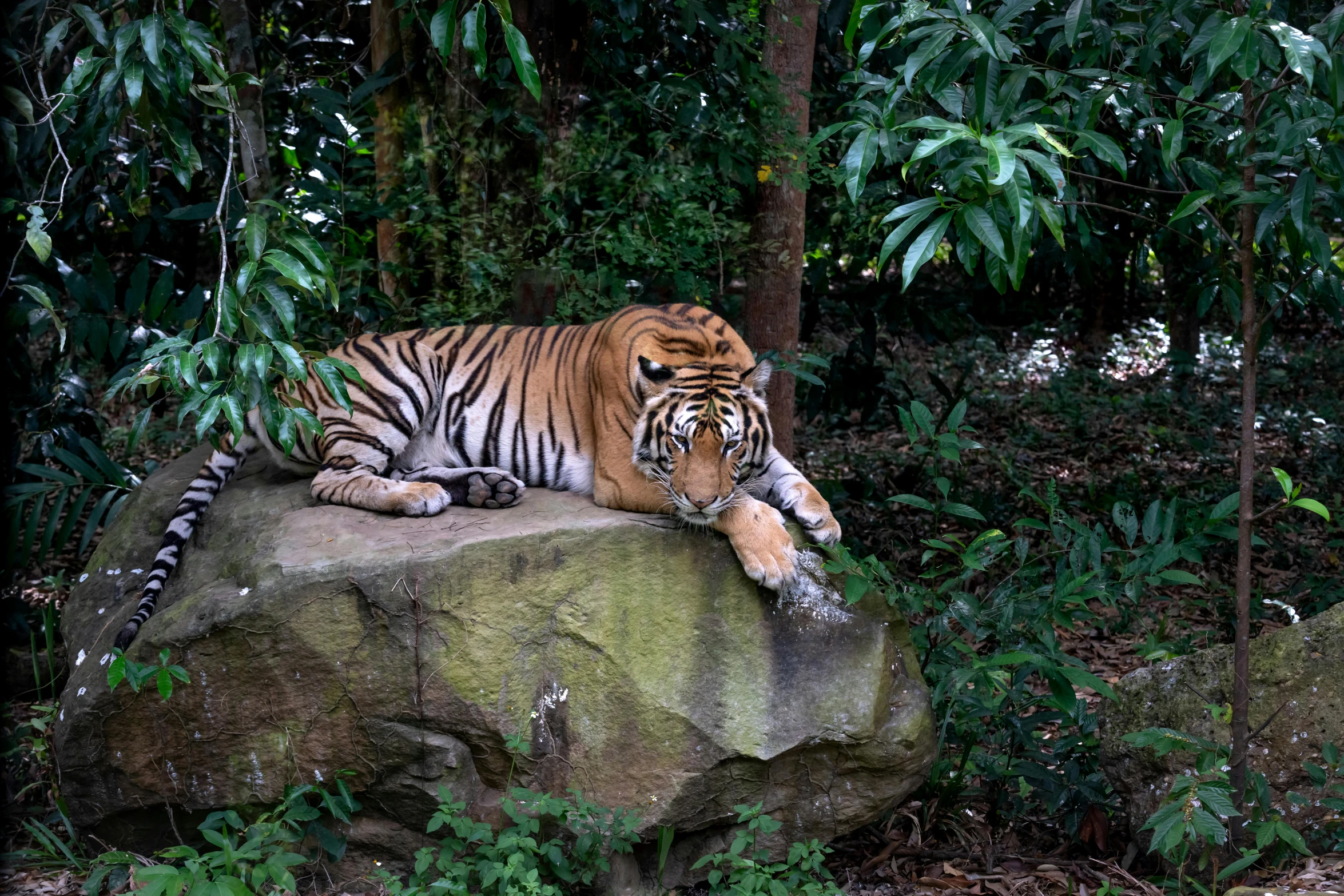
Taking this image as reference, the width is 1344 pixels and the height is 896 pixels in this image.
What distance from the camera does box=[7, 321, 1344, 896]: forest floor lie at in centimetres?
406

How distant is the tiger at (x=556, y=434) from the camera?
3949mm

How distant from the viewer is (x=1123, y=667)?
6.01 m

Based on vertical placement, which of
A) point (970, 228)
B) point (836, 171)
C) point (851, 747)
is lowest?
point (851, 747)

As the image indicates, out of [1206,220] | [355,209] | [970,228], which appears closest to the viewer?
[970,228]

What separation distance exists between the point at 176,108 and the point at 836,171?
9.06 ft

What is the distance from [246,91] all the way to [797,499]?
150 inches

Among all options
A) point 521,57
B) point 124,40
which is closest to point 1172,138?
point 521,57

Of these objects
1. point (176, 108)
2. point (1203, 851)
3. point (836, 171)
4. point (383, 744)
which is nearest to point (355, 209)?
point (176, 108)

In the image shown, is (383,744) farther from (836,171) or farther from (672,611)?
(836,171)

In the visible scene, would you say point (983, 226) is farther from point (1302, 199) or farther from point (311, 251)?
point (311, 251)

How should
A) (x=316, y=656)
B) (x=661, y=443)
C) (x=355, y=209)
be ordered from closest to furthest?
(x=316, y=656), (x=661, y=443), (x=355, y=209)

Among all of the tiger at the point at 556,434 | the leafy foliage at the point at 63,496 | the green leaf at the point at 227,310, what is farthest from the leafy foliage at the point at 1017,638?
the leafy foliage at the point at 63,496

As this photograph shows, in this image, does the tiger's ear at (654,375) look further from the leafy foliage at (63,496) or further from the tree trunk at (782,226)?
the leafy foliage at (63,496)

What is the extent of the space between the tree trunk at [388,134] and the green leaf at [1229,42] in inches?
165
